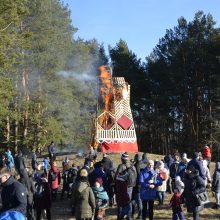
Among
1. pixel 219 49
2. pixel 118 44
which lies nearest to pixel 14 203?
pixel 219 49

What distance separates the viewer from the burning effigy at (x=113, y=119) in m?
30.2

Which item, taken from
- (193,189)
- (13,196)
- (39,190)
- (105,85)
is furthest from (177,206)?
(105,85)

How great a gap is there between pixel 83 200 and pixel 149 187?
8.16 feet

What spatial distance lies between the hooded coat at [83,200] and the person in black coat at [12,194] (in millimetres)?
2145

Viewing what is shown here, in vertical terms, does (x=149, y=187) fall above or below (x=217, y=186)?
above

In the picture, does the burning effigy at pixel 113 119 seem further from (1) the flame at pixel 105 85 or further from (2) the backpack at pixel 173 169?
(2) the backpack at pixel 173 169

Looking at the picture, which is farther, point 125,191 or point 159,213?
point 159,213

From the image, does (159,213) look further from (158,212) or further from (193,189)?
(193,189)

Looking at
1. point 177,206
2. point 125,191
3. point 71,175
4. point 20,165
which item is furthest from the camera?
point 71,175

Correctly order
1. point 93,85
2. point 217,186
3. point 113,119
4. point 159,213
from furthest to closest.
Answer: point 93,85 → point 113,119 → point 217,186 → point 159,213

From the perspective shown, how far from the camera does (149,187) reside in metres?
11.5

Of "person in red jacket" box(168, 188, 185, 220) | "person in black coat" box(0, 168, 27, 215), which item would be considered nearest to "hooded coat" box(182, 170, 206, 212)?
"person in red jacket" box(168, 188, 185, 220)

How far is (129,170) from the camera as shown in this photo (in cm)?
1195

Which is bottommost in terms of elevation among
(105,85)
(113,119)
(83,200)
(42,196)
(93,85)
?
(42,196)
